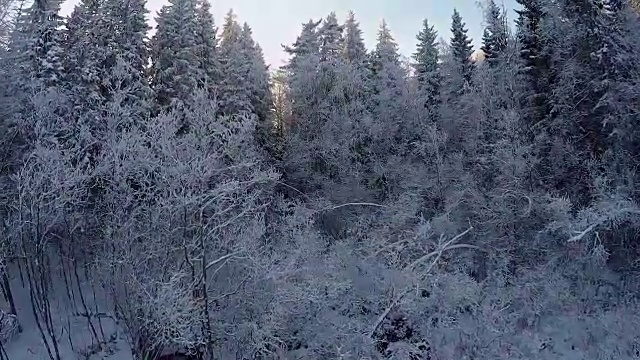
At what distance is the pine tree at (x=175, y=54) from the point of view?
27.1m

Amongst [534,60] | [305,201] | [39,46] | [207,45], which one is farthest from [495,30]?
[39,46]

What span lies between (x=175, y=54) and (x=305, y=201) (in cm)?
1062

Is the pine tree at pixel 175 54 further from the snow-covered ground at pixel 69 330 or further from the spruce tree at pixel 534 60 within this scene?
the spruce tree at pixel 534 60

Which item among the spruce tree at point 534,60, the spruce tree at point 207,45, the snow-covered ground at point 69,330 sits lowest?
the snow-covered ground at point 69,330

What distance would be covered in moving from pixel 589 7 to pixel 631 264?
11047 mm

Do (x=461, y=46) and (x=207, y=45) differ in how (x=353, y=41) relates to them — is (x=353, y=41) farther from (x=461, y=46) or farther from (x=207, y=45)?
(x=207, y=45)

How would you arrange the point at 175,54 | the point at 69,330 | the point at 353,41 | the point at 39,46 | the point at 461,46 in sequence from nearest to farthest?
the point at 69,330 < the point at 39,46 < the point at 175,54 < the point at 461,46 < the point at 353,41

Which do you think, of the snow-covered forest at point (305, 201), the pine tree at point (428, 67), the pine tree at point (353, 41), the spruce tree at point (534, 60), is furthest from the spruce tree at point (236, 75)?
the spruce tree at point (534, 60)

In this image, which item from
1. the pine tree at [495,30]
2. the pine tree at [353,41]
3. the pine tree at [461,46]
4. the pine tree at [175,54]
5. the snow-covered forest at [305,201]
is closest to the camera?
the snow-covered forest at [305,201]

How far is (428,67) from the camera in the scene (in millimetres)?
38625

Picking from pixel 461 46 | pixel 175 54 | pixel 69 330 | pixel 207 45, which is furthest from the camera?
pixel 461 46

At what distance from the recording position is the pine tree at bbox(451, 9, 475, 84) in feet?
117

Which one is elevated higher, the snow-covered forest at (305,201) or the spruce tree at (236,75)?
the spruce tree at (236,75)

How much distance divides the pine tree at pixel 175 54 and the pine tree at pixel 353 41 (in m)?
13.7
